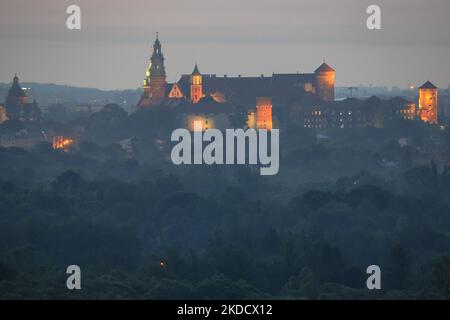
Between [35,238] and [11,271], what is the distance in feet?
33.7

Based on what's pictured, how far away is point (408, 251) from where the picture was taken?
60938 mm

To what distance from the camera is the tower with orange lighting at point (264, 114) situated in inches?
5591

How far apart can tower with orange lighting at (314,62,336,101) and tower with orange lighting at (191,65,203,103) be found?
11304mm

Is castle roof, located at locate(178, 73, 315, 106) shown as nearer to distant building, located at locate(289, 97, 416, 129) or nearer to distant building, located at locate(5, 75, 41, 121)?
distant building, located at locate(289, 97, 416, 129)

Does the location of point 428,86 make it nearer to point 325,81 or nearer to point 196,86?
point 325,81

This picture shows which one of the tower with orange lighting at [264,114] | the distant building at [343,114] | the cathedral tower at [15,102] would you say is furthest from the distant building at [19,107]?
the distant building at [343,114]

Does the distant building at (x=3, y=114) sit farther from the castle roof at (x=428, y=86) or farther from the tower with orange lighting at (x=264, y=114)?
the castle roof at (x=428, y=86)

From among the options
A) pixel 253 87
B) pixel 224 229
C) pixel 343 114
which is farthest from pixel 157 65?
pixel 224 229

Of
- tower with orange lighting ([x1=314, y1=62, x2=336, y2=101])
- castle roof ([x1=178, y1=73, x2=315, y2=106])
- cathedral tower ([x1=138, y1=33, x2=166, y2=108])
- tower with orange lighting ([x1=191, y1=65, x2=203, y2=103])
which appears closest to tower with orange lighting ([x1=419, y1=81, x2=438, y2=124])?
tower with orange lighting ([x1=314, y1=62, x2=336, y2=101])

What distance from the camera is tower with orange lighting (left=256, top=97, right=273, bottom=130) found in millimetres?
142000
